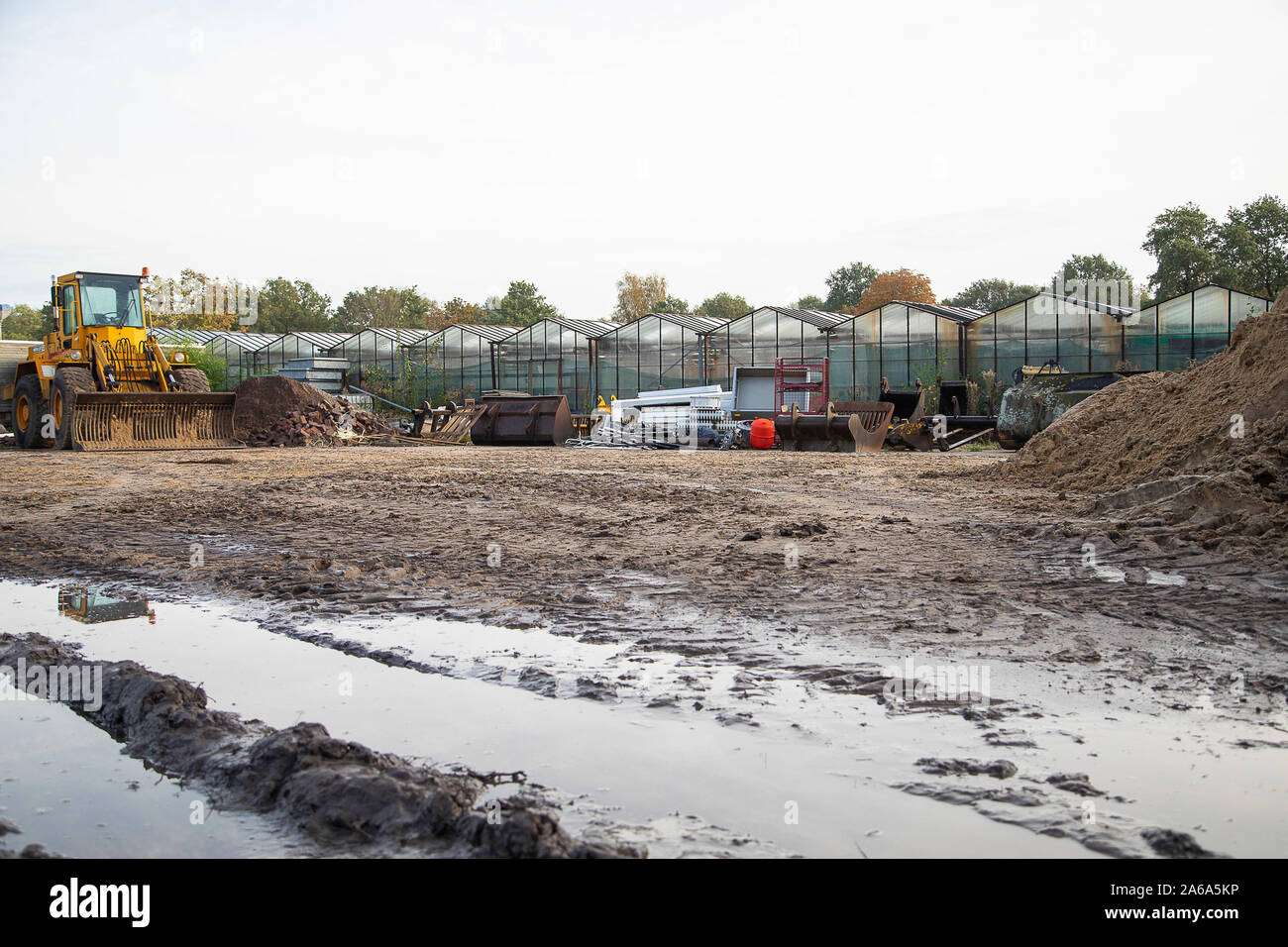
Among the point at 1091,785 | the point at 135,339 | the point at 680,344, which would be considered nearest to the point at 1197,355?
the point at 680,344

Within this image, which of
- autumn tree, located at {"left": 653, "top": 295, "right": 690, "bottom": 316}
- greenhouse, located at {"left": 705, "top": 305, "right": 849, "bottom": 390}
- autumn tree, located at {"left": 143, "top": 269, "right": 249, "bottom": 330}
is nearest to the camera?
greenhouse, located at {"left": 705, "top": 305, "right": 849, "bottom": 390}

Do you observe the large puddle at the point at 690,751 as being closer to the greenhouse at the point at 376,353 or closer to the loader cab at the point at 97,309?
the loader cab at the point at 97,309

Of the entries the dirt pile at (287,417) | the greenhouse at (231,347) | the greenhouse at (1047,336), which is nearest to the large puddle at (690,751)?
the dirt pile at (287,417)

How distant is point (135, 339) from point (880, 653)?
23.8 meters

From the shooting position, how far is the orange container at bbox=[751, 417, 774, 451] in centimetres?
2566

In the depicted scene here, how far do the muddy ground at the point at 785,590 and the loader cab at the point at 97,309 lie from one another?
1270 cm

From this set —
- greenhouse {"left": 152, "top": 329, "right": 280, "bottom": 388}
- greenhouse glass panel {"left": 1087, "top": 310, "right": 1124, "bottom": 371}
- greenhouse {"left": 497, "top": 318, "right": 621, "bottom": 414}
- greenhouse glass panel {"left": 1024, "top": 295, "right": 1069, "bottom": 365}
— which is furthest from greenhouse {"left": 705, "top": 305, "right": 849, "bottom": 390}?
greenhouse {"left": 152, "top": 329, "right": 280, "bottom": 388}

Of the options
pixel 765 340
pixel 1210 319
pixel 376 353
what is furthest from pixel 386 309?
pixel 1210 319

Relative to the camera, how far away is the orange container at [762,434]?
2566 centimetres

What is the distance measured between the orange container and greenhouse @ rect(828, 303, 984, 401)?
10.9 metres

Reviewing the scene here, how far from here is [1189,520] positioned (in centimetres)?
762

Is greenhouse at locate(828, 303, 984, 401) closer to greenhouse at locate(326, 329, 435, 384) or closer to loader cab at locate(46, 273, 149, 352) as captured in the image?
greenhouse at locate(326, 329, 435, 384)
